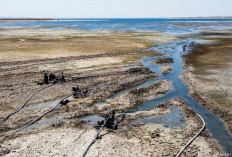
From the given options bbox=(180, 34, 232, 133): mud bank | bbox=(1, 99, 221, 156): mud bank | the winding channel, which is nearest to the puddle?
bbox=(1, 99, 221, 156): mud bank

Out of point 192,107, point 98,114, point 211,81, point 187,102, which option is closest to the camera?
point 98,114

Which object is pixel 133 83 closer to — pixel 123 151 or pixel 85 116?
pixel 85 116

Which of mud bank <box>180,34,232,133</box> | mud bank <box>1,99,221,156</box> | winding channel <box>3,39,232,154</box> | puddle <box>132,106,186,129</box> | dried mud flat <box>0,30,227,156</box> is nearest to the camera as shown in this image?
mud bank <box>1,99,221,156</box>

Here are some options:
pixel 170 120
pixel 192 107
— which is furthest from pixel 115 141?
pixel 192 107

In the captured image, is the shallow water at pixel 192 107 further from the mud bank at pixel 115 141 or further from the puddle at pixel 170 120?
the puddle at pixel 170 120

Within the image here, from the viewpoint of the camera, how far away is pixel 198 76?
914 inches

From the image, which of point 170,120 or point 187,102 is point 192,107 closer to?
point 187,102

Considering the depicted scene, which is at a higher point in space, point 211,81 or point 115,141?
point 211,81

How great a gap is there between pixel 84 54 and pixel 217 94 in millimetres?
21402

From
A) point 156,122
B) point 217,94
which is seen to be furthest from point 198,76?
point 156,122

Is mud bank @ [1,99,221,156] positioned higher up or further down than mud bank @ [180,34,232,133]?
further down

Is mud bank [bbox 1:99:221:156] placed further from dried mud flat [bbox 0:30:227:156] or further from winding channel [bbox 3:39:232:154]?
winding channel [bbox 3:39:232:154]

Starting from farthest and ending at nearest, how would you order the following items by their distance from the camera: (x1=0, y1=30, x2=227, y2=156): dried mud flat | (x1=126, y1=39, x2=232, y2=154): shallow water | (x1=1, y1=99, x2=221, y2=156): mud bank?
(x1=126, y1=39, x2=232, y2=154): shallow water
(x1=0, y1=30, x2=227, y2=156): dried mud flat
(x1=1, y1=99, x2=221, y2=156): mud bank

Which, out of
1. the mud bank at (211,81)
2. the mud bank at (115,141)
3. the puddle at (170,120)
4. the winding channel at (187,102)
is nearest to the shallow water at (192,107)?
the winding channel at (187,102)
